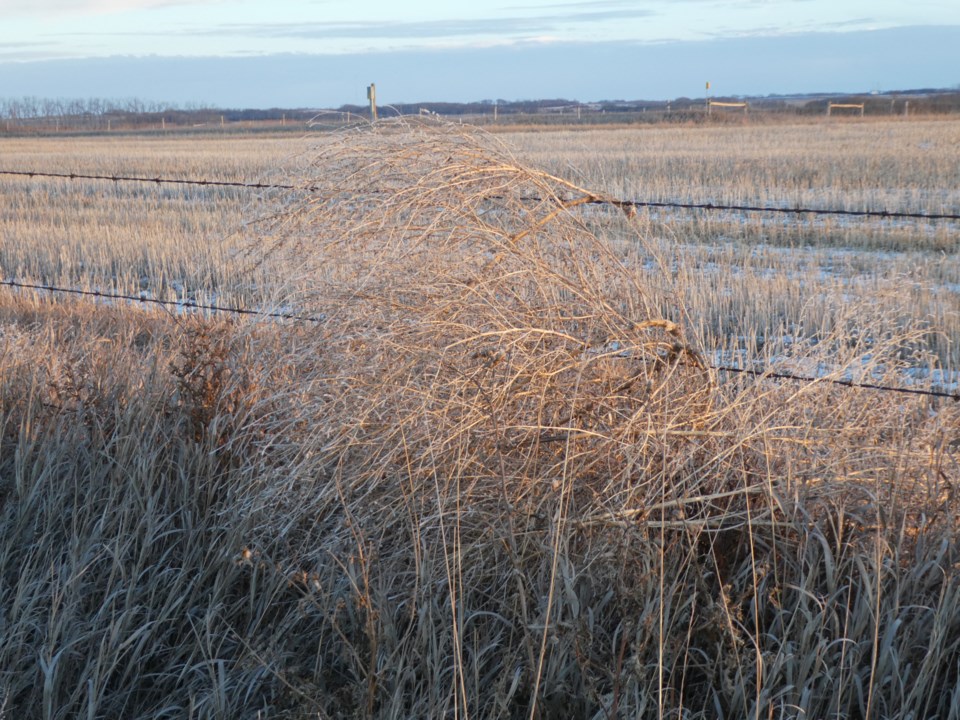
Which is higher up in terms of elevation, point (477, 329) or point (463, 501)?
point (477, 329)

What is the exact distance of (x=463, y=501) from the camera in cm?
301

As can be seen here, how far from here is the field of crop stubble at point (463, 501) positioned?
2461mm

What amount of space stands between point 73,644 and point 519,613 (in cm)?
121

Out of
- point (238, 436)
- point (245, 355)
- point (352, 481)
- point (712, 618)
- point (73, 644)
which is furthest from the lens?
point (245, 355)

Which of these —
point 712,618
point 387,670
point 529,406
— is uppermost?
point 529,406

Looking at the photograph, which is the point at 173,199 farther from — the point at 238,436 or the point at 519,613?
the point at 519,613

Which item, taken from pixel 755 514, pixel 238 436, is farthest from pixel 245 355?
pixel 755 514

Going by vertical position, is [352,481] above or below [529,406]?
below

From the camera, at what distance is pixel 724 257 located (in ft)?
33.4

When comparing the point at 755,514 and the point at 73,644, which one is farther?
the point at 755,514

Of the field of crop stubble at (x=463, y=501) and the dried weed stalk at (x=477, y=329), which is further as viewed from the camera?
the dried weed stalk at (x=477, y=329)

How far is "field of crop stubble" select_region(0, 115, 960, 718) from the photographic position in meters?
2.46

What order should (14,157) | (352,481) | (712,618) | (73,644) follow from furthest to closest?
(14,157) → (352,481) → (73,644) → (712,618)

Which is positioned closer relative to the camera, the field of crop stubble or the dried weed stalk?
the field of crop stubble
